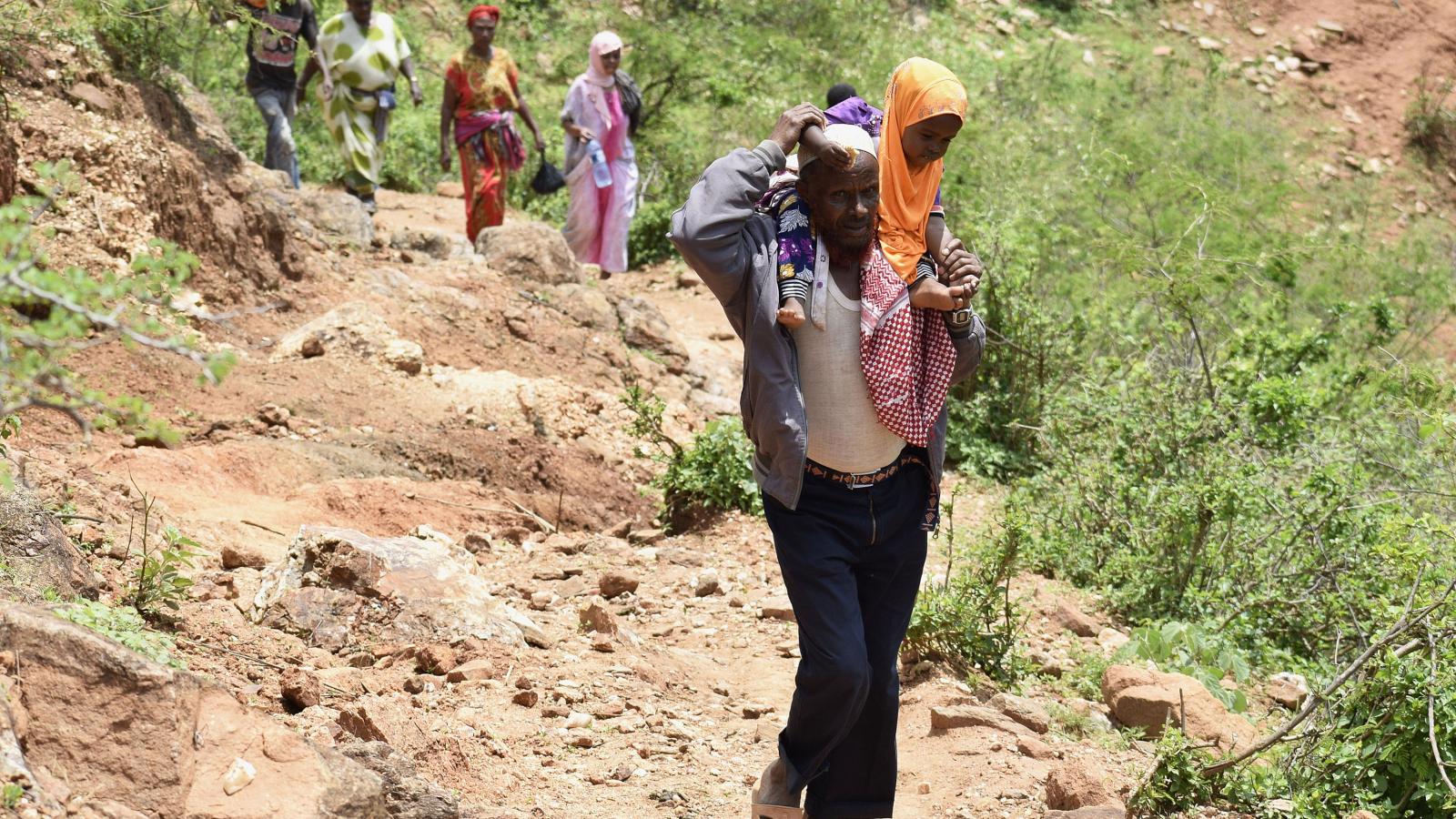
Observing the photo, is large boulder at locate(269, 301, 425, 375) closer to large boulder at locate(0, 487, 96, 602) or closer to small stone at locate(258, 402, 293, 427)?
small stone at locate(258, 402, 293, 427)

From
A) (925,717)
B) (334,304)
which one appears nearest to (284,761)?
(925,717)

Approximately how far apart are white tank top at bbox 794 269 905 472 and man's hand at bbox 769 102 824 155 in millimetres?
315

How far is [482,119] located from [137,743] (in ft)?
24.4

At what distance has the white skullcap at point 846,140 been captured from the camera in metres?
3.01

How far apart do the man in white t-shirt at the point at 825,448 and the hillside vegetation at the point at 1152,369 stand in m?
1.05

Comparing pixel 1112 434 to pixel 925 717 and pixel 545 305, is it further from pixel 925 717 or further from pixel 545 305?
pixel 545 305

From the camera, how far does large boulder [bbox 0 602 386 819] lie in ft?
8.27

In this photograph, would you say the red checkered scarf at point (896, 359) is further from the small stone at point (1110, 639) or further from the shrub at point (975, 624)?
the small stone at point (1110, 639)

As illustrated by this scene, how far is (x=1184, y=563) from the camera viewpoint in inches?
222

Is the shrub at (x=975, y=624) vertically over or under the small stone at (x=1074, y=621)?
over

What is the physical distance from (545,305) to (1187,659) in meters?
4.69

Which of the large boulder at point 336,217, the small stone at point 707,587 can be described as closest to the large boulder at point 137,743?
the small stone at point 707,587

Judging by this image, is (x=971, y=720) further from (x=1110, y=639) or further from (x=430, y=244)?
(x=430, y=244)

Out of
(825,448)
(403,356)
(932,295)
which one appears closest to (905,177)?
(932,295)
